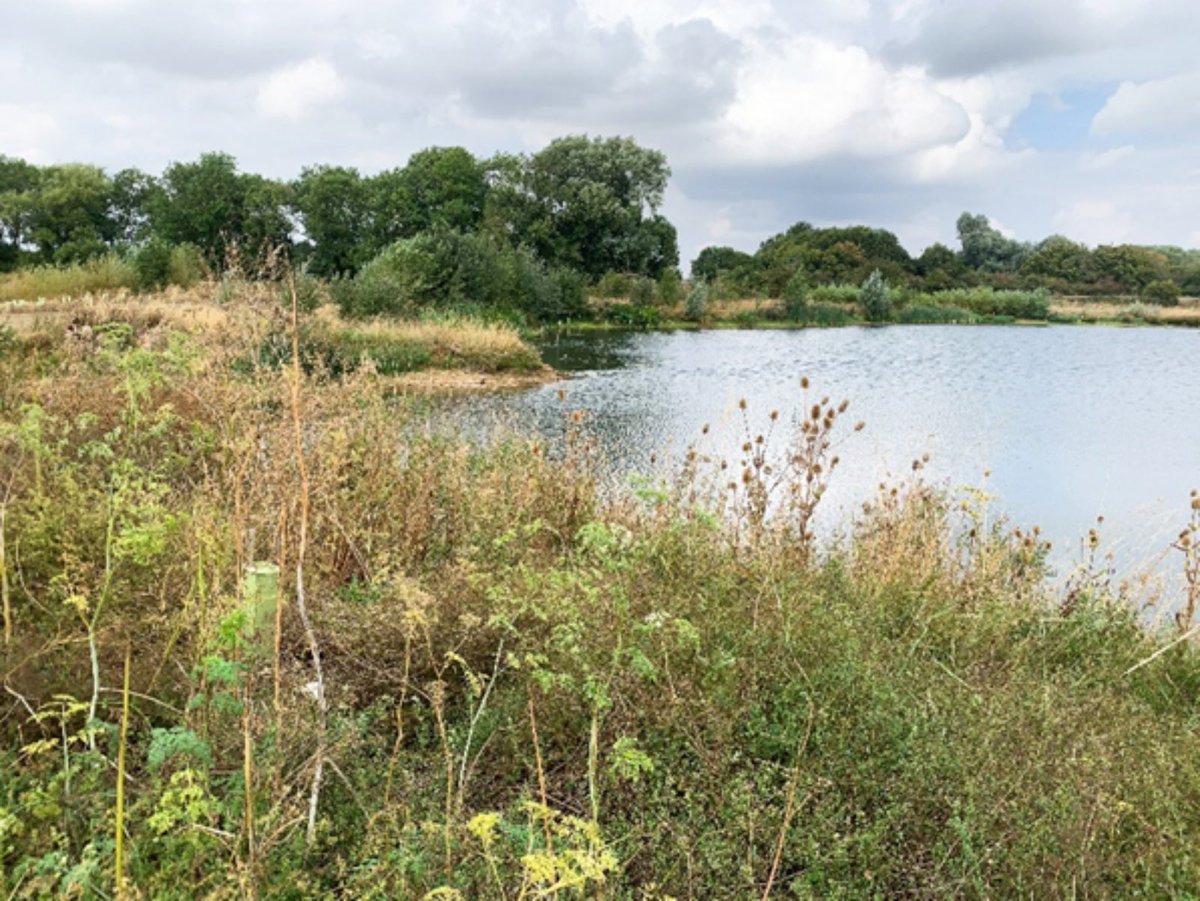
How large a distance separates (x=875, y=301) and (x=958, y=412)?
108 ft

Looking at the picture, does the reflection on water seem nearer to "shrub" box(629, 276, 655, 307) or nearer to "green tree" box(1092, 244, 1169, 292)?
"shrub" box(629, 276, 655, 307)

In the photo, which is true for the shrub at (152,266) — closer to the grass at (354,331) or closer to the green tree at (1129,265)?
the grass at (354,331)

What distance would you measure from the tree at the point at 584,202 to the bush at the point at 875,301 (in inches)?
496

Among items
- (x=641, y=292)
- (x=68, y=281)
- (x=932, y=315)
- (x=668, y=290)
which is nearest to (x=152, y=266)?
A: (x=68, y=281)

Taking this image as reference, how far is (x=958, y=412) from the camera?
12461 millimetres

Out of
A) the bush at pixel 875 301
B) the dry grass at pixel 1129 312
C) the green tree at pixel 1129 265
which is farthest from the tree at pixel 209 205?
the green tree at pixel 1129 265

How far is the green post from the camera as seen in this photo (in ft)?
6.37

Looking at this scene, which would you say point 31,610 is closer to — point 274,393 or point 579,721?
point 274,393

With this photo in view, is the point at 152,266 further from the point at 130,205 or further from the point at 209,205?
the point at 130,205

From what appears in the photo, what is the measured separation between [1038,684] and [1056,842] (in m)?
1.07

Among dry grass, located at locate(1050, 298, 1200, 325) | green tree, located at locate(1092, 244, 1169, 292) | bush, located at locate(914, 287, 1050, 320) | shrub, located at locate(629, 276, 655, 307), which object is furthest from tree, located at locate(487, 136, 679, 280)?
green tree, located at locate(1092, 244, 1169, 292)

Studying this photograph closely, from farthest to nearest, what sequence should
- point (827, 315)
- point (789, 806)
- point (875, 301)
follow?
1. point (875, 301)
2. point (827, 315)
3. point (789, 806)

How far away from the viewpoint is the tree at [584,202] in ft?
141

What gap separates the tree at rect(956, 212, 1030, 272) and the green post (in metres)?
73.3
